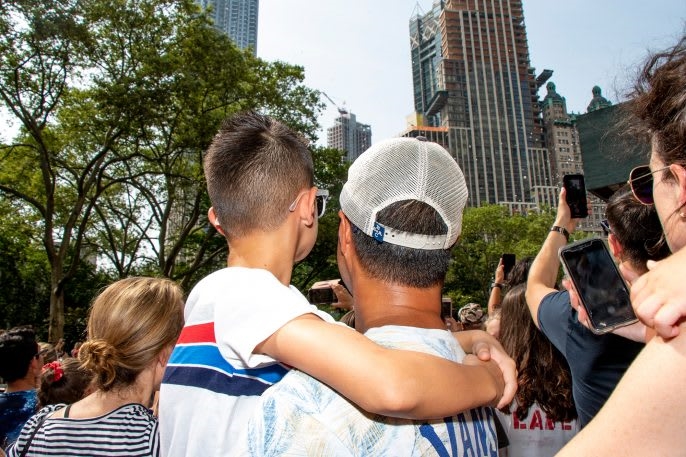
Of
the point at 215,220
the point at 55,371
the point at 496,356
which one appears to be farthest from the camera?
the point at 55,371

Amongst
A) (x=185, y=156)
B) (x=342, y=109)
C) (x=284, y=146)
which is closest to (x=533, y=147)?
(x=342, y=109)

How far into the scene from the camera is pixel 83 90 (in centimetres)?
1401

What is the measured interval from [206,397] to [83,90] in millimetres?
15106

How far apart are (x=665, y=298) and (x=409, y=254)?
711mm

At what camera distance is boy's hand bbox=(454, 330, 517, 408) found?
1449 millimetres

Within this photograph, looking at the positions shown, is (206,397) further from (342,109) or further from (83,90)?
(342,109)

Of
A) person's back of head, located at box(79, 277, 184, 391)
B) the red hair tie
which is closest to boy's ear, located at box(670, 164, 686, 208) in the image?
person's back of head, located at box(79, 277, 184, 391)

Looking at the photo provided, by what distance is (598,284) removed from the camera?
182 cm

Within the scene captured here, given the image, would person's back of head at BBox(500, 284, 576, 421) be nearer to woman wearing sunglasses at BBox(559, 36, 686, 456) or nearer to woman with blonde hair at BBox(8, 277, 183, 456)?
woman with blonde hair at BBox(8, 277, 183, 456)

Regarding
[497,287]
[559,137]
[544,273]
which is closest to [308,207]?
[544,273]

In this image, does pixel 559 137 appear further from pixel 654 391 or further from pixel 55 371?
pixel 654 391

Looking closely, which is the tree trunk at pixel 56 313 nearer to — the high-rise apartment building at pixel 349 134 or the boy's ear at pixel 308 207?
the boy's ear at pixel 308 207

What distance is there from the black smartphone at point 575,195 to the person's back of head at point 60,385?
135 inches

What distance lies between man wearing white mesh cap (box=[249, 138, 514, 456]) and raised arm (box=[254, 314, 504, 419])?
4cm
